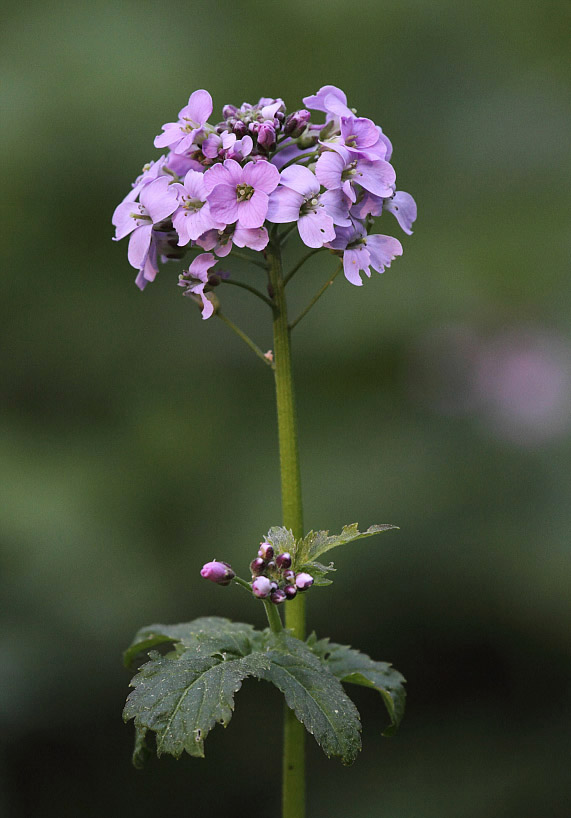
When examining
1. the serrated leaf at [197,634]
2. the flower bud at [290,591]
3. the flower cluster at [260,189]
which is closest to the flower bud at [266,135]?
the flower cluster at [260,189]

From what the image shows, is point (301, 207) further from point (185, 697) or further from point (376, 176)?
point (185, 697)

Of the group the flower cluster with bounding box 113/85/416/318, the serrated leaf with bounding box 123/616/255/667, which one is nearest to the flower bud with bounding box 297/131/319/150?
the flower cluster with bounding box 113/85/416/318

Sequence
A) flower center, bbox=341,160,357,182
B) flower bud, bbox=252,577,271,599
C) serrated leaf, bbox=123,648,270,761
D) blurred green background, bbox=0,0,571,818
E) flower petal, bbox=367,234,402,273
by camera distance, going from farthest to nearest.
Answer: blurred green background, bbox=0,0,571,818, flower petal, bbox=367,234,402,273, flower center, bbox=341,160,357,182, flower bud, bbox=252,577,271,599, serrated leaf, bbox=123,648,270,761

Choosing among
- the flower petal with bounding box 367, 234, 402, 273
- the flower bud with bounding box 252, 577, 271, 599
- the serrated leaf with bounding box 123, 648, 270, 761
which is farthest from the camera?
the flower petal with bounding box 367, 234, 402, 273

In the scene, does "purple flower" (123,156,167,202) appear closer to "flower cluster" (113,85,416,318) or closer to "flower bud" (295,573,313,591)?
"flower cluster" (113,85,416,318)

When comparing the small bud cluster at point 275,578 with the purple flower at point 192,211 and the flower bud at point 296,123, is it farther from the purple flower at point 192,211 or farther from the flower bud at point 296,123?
the flower bud at point 296,123
